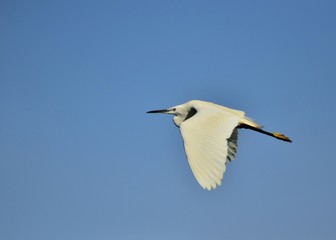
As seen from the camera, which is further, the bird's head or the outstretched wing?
the bird's head

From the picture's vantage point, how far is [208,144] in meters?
9.04

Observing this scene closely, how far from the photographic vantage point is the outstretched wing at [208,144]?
8.35 metres

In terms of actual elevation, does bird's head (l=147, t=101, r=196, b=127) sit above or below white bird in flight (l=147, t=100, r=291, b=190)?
above

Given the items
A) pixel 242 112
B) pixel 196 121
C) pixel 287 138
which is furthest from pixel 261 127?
pixel 196 121

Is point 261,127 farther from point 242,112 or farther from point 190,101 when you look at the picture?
point 190,101

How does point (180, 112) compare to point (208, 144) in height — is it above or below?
above

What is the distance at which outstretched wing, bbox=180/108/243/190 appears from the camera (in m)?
8.35

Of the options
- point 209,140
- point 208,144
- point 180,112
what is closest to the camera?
point 208,144

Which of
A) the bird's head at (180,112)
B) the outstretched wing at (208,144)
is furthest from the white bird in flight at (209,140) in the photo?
the bird's head at (180,112)

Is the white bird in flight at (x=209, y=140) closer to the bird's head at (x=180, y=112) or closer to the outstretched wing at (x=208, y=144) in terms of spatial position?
the outstretched wing at (x=208, y=144)

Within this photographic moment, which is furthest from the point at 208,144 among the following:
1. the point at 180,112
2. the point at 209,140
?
the point at 180,112

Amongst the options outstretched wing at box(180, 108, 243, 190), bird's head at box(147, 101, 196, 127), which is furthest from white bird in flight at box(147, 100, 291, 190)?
bird's head at box(147, 101, 196, 127)

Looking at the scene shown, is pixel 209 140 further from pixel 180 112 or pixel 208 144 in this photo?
pixel 180 112

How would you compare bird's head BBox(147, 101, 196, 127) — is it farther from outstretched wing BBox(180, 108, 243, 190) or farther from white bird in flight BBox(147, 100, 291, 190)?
outstretched wing BBox(180, 108, 243, 190)
